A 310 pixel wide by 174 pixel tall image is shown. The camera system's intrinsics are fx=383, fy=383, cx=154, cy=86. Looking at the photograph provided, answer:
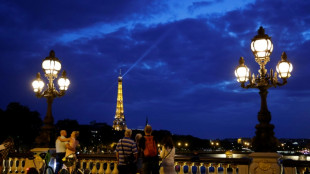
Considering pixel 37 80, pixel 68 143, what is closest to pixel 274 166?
pixel 68 143

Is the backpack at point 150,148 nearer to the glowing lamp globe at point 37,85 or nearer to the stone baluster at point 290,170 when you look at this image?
the stone baluster at point 290,170

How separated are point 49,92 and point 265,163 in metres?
10.5

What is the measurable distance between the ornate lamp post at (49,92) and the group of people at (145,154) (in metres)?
7.14

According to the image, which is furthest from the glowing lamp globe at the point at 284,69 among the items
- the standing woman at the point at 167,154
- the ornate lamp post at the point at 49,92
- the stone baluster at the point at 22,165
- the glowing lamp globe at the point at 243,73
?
the stone baluster at the point at 22,165

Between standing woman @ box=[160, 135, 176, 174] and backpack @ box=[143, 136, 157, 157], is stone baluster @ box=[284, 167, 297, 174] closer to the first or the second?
standing woman @ box=[160, 135, 176, 174]

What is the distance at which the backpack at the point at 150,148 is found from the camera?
10922 millimetres

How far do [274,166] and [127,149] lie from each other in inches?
179

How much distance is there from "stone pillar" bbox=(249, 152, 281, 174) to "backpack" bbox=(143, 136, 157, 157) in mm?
3239

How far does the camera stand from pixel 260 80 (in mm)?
12664

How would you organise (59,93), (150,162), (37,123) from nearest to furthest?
(150,162), (59,93), (37,123)

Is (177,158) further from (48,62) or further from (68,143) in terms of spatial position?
(48,62)

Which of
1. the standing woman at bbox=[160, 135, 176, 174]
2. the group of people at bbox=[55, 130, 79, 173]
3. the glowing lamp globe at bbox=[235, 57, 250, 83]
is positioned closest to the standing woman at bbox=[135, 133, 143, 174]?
the standing woman at bbox=[160, 135, 176, 174]

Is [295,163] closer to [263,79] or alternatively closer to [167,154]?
[263,79]

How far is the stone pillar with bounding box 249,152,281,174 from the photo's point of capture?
11682 millimetres
